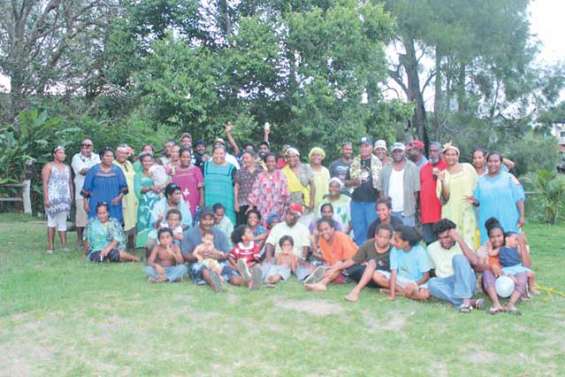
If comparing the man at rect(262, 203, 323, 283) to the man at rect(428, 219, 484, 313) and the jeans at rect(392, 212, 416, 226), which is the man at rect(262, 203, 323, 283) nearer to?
the jeans at rect(392, 212, 416, 226)

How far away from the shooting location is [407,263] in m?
6.65

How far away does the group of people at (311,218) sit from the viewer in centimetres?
654

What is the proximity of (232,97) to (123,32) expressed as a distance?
2905 mm

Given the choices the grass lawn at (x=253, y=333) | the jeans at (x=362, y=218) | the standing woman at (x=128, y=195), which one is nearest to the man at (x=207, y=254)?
the grass lawn at (x=253, y=333)

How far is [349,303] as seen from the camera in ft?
20.5

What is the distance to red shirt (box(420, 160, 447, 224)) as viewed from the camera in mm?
7588

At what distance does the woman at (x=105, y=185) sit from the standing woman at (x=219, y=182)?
1.25 m

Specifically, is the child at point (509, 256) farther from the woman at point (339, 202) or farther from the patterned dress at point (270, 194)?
the patterned dress at point (270, 194)

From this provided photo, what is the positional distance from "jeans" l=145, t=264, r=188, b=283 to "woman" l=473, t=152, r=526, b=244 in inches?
136

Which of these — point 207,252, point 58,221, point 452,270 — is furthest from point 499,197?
point 58,221

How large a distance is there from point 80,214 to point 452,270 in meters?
5.69

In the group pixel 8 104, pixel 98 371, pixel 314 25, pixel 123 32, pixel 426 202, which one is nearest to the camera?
pixel 98 371

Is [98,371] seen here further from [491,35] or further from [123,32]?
[491,35]

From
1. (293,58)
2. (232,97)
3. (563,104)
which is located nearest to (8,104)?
(232,97)
